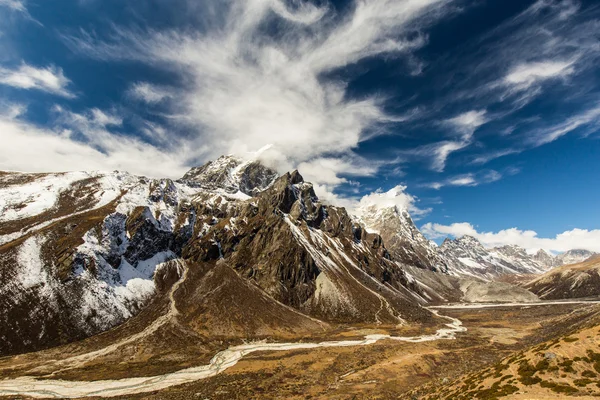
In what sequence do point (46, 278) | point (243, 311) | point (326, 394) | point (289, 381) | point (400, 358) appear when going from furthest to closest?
point (243, 311) < point (46, 278) < point (400, 358) < point (289, 381) < point (326, 394)

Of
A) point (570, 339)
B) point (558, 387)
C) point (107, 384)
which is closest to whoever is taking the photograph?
point (558, 387)

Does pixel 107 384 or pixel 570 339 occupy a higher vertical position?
pixel 570 339

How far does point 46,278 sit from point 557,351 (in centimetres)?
18405

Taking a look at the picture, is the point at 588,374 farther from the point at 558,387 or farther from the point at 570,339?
the point at 570,339

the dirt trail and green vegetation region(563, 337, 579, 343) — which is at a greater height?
green vegetation region(563, 337, 579, 343)

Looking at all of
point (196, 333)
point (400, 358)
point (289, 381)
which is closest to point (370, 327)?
point (400, 358)

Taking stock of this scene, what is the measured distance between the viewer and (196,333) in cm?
14712

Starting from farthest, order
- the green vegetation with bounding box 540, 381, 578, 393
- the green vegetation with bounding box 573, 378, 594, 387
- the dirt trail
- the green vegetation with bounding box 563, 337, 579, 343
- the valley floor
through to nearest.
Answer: the dirt trail < the valley floor < the green vegetation with bounding box 563, 337, 579, 343 < the green vegetation with bounding box 573, 378, 594, 387 < the green vegetation with bounding box 540, 381, 578, 393

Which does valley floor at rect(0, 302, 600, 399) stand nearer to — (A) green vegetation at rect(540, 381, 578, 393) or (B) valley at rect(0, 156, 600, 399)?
(B) valley at rect(0, 156, 600, 399)

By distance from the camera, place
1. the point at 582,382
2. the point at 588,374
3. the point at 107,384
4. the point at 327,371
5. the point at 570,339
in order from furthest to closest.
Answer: the point at 327,371 < the point at 107,384 < the point at 570,339 < the point at 588,374 < the point at 582,382

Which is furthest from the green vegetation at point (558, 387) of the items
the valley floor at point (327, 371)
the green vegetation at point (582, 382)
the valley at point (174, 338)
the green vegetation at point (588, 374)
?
the valley floor at point (327, 371)

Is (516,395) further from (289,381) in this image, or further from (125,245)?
(125,245)

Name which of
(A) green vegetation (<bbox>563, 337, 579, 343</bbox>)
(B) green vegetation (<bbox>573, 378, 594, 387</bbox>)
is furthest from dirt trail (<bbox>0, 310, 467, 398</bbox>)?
(B) green vegetation (<bbox>573, 378, 594, 387</bbox>)

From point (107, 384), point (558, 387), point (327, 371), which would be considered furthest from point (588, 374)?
point (107, 384)
